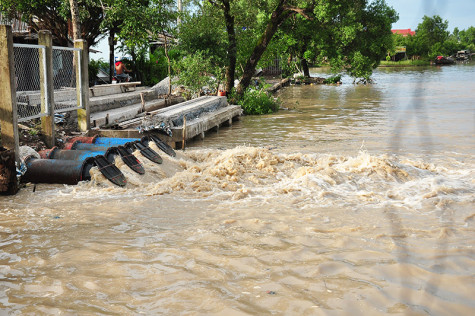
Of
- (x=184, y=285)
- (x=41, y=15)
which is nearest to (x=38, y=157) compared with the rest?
(x=184, y=285)

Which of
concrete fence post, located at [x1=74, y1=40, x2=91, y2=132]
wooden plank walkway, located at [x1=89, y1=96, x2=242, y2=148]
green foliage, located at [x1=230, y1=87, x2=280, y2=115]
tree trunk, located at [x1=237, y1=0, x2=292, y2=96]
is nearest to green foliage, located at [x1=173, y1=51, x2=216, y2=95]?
wooden plank walkway, located at [x1=89, y1=96, x2=242, y2=148]

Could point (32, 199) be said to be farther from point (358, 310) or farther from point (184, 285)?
point (358, 310)

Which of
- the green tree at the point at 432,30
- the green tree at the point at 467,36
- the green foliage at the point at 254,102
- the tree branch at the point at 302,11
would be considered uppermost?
the tree branch at the point at 302,11

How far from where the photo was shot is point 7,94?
7.80 m

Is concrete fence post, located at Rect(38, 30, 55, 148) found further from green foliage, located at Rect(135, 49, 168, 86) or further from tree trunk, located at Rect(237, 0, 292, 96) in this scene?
green foliage, located at Rect(135, 49, 168, 86)

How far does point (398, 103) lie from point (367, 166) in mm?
15294

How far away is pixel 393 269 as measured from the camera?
14.7 feet

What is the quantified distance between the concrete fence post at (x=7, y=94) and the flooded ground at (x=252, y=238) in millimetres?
1001

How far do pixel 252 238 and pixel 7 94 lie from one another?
497 centimetres

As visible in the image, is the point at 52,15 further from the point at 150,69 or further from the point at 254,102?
the point at 254,102

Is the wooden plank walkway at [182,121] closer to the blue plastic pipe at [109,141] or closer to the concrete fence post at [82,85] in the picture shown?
the concrete fence post at [82,85]

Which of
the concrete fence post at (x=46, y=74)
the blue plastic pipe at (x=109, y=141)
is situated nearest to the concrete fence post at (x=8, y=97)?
the concrete fence post at (x=46, y=74)

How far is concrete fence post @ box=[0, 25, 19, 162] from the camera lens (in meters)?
7.72

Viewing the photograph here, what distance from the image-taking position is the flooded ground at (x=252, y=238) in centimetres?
390
